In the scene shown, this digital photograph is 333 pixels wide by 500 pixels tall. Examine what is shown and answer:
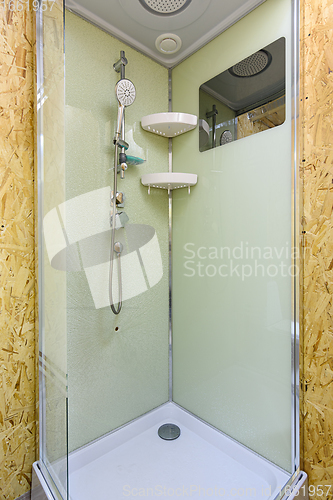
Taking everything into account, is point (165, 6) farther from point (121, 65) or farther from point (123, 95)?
point (123, 95)

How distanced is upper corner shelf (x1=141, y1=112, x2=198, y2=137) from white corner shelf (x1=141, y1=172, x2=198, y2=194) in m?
0.24

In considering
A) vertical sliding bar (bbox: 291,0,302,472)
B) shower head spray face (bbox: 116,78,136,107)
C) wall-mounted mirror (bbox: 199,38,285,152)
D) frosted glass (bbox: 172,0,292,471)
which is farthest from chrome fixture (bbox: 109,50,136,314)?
vertical sliding bar (bbox: 291,0,302,472)

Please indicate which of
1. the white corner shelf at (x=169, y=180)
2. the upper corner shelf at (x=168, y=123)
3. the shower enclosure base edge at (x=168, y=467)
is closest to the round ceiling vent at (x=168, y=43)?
the upper corner shelf at (x=168, y=123)

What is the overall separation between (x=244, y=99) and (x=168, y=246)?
85 cm

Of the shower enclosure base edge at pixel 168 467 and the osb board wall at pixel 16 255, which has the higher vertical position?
the osb board wall at pixel 16 255

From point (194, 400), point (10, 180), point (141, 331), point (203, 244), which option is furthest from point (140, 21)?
→ point (194, 400)

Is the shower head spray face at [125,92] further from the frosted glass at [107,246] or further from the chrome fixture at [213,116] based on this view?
the chrome fixture at [213,116]

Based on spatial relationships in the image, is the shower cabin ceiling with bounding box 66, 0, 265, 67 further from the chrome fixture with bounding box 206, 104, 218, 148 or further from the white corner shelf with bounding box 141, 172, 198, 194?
the white corner shelf with bounding box 141, 172, 198, 194

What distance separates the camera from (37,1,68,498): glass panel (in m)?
1.09

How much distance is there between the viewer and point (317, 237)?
1.20m

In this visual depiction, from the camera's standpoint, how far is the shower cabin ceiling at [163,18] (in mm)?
1288

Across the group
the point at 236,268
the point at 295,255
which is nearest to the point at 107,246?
the point at 236,268

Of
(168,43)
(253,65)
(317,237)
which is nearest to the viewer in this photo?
(317,237)

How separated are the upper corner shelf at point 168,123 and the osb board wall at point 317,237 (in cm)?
57
